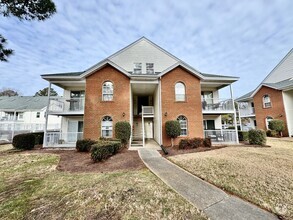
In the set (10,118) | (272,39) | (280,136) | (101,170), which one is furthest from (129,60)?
(10,118)

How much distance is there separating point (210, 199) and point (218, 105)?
1365 cm

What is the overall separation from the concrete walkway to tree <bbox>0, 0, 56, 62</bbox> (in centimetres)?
1059

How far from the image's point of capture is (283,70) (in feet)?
82.2

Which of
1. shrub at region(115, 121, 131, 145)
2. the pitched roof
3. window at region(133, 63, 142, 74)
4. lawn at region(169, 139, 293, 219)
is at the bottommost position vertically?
lawn at region(169, 139, 293, 219)

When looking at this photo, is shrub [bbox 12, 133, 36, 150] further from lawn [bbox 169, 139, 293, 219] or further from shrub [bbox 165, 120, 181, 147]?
lawn [bbox 169, 139, 293, 219]

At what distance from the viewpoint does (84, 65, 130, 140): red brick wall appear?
13.3 meters

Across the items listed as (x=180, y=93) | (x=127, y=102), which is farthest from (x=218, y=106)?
(x=127, y=102)

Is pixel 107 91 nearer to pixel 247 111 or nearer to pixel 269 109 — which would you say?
pixel 269 109

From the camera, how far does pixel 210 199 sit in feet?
13.5

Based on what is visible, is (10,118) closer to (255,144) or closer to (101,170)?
(101,170)

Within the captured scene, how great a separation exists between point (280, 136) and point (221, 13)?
1971cm

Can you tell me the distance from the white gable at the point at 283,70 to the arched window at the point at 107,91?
30.8 meters

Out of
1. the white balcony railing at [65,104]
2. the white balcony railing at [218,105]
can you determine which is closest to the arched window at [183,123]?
the white balcony railing at [218,105]

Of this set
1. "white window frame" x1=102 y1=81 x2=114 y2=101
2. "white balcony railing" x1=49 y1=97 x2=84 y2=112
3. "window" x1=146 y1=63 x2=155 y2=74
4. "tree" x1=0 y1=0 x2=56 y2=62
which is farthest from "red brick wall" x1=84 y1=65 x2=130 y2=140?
"tree" x1=0 y1=0 x2=56 y2=62
